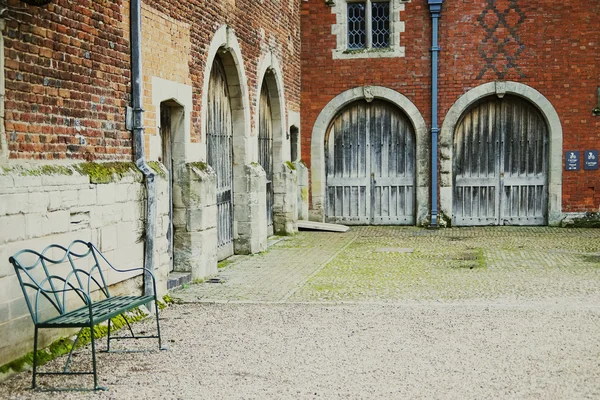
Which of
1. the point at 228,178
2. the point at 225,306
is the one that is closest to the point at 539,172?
the point at 228,178

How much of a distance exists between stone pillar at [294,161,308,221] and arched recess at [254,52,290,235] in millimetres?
1300

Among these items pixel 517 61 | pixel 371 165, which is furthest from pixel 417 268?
pixel 517 61

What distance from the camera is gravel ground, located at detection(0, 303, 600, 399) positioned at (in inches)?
199

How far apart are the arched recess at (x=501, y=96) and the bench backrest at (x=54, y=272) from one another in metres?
10.1

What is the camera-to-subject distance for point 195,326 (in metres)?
7.06

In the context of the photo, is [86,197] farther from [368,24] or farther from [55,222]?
[368,24]

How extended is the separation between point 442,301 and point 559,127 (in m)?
8.41

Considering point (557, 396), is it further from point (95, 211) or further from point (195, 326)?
point (95, 211)

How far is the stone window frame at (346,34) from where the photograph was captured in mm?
15656

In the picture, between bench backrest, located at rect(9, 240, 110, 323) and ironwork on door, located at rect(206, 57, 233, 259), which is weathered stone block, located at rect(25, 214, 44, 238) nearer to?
bench backrest, located at rect(9, 240, 110, 323)

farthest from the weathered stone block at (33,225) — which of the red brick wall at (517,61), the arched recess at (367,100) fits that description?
the red brick wall at (517,61)

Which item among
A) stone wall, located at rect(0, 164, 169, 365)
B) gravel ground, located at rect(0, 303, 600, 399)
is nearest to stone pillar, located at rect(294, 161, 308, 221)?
stone wall, located at rect(0, 164, 169, 365)

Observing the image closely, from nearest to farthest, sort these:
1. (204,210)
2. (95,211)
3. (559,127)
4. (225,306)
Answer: (95,211)
(225,306)
(204,210)
(559,127)

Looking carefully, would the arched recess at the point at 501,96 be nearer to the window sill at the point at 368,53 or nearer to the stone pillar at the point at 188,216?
the window sill at the point at 368,53
